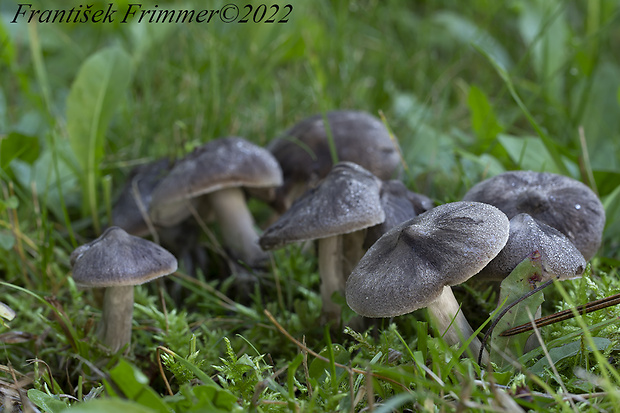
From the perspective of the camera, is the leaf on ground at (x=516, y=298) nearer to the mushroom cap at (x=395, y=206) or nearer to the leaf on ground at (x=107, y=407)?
the mushroom cap at (x=395, y=206)

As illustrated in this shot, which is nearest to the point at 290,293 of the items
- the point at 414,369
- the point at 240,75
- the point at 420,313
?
the point at 420,313

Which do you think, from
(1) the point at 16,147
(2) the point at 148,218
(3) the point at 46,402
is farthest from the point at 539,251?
(1) the point at 16,147

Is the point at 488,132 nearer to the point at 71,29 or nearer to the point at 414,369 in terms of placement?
the point at 414,369

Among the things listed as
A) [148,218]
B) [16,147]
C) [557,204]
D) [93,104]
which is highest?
[93,104]

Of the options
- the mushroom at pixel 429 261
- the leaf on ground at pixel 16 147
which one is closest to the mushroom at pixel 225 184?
the leaf on ground at pixel 16 147

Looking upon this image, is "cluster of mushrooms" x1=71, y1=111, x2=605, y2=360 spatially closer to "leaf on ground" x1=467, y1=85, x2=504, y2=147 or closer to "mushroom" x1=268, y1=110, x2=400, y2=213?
"mushroom" x1=268, y1=110, x2=400, y2=213

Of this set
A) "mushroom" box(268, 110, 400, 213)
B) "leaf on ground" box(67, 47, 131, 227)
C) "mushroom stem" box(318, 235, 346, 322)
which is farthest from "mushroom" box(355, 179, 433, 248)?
"leaf on ground" box(67, 47, 131, 227)

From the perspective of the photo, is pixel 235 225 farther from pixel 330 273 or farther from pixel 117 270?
pixel 117 270
